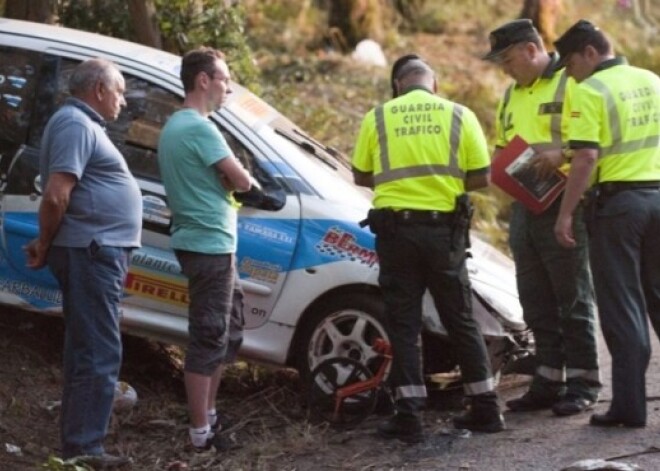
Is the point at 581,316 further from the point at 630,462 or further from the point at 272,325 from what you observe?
the point at 272,325

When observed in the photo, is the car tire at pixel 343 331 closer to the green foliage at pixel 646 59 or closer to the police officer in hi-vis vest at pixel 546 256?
the police officer in hi-vis vest at pixel 546 256

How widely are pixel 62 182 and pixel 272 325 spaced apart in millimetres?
1716

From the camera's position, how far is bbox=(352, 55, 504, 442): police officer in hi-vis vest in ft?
21.2

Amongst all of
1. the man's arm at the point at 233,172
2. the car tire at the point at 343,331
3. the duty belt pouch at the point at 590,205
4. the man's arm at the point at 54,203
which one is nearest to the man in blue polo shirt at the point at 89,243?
the man's arm at the point at 54,203

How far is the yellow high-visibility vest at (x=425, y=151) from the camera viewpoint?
6465mm

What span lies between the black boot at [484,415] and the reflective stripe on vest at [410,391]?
0.27 metres

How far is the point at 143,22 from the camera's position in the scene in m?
10.2

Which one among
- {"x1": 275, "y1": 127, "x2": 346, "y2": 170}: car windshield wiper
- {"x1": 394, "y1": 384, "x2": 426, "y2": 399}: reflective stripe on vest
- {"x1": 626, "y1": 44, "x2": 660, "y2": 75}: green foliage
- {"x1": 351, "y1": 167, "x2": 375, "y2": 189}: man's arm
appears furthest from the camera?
{"x1": 626, "y1": 44, "x2": 660, "y2": 75}: green foliage

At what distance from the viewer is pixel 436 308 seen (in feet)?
22.0

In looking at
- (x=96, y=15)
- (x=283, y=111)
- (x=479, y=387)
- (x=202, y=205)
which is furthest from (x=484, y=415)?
(x=283, y=111)

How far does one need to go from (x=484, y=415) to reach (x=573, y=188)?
119cm

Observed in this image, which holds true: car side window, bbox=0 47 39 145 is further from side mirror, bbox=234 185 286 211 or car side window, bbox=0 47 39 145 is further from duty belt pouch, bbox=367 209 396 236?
duty belt pouch, bbox=367 209 396 236

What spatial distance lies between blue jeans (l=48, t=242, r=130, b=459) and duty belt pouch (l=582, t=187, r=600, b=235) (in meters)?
2.19

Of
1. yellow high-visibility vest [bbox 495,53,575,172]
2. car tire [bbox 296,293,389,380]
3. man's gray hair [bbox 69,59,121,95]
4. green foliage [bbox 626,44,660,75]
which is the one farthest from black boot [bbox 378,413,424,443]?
green foliage [bbox 626,44,660,75]
